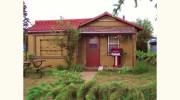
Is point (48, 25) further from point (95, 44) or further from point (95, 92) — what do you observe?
point (95, 92)

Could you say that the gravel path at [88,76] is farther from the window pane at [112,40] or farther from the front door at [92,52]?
the window pane at [112,40]

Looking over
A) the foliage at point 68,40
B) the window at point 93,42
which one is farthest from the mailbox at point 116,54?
the foliage at point 68,40

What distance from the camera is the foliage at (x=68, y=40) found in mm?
12000

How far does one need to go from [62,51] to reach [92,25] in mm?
2597

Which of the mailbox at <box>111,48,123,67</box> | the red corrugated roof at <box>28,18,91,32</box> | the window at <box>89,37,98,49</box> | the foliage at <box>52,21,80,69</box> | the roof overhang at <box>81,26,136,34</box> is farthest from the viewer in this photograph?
the window at <box>89,37,98,49</box>

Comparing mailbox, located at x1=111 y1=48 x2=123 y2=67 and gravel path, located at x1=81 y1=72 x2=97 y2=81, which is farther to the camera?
mailbox, located at x1=111 y1=48 x2=123 y2=67

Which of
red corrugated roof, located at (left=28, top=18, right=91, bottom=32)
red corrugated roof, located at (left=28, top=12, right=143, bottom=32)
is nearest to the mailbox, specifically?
red corrugated roof, located at (left=28, top=12, right=143, bottom=32)

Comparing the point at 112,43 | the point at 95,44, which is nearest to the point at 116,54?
the point at 112,43

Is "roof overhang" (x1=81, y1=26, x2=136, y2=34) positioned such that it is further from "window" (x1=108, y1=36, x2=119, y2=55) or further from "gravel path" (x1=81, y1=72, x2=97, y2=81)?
"gravel path" (x1=81, y1=72, x2=97, y2=81)

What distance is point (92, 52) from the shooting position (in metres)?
13.7

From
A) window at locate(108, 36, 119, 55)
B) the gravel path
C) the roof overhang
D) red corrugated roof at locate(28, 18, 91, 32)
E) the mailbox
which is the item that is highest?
red corrugated roof at locate(28, 18, 91, 32)

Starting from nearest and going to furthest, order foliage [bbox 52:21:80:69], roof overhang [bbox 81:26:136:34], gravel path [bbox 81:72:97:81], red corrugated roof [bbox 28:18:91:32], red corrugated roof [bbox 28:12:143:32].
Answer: gravel path [bbox 81:72:97:81] → foliage [bbox 52:21:80:69] → roof overhang [bbox 81:26:136:34] → red corrugated roof [bbox 28:12:143:32] → red corrugated roof [bbox 28:18:91:32]

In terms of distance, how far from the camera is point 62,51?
43.7 feet

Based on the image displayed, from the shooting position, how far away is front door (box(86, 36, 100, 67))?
44.9 ft
